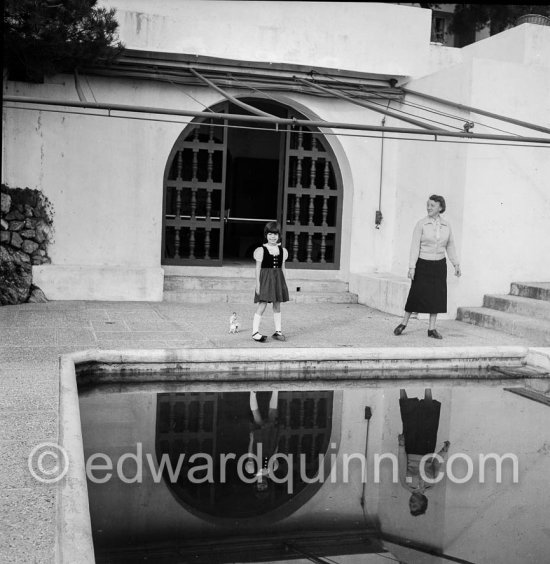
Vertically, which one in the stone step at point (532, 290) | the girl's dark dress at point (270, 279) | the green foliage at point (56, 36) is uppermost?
the green foliage at point (56, 36)

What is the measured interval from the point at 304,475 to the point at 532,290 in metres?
6.70

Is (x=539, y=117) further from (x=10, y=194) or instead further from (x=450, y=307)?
(x=10, y=194)

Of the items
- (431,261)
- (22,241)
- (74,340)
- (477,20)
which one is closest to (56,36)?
(22,241)

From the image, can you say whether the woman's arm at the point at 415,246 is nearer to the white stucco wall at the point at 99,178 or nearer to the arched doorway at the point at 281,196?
the arched doorway at the point at 281,196

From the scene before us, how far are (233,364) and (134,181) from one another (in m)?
5.02

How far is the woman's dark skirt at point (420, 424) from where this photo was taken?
212 inches

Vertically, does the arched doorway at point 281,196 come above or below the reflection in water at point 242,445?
above

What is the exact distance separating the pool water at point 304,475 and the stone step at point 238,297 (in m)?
4.29

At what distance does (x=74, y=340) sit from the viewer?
7.57 m

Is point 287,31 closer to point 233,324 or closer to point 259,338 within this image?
point 233,324

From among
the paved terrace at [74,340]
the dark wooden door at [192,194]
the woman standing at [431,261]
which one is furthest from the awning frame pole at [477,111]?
the dark wooden door at [192,194]

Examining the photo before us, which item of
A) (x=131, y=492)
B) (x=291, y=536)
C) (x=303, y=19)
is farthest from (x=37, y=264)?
(x=291, y=536)

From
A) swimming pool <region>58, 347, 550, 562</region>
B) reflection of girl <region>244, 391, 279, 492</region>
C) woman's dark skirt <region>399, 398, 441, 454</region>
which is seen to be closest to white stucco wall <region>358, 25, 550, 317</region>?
swimming pool <region>58, 347, 550, 562</region>

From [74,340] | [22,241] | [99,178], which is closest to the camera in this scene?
[74,340]
